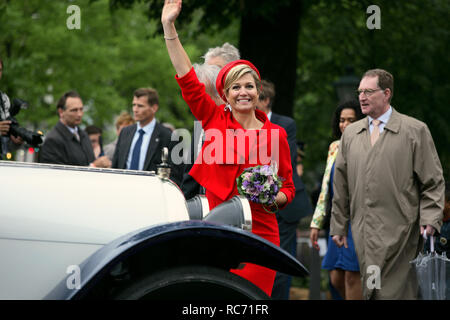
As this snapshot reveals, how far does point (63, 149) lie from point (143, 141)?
3.37 ft

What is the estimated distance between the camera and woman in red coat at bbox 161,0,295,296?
4406 mm

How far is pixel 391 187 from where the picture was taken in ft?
18.6

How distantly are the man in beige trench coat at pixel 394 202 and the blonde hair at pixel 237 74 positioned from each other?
1.60 m

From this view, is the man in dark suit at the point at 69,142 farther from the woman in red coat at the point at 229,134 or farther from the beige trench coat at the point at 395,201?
the woman in red coat at the point at 229,134

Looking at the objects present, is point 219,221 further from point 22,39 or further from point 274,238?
point 22,39

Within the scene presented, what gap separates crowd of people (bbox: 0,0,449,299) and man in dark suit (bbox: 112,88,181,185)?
0.01m

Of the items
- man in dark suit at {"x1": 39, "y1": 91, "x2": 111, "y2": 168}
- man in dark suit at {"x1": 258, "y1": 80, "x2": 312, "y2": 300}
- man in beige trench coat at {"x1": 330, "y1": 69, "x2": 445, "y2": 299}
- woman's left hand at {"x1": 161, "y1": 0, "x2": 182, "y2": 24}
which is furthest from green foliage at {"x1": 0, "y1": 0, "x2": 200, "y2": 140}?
woman's left hand at {"x1": 161, "y1": 0, "x2": 182, "y2": 24}

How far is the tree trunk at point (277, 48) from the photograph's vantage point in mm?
12500

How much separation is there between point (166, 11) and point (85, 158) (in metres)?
4.39

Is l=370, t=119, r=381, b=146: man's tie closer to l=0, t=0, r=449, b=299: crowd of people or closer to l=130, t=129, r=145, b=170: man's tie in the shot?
l=0, t=0, r=449, b=299: crowd of people

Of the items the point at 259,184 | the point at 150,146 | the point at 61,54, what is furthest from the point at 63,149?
the point at 61,54

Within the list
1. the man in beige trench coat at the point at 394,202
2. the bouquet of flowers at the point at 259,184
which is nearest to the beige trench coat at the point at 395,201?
the man in beige trench coat at the point at 394,202

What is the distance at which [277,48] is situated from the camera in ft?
41.3

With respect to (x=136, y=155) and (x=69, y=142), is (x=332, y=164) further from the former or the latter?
(x=69, y=142)
